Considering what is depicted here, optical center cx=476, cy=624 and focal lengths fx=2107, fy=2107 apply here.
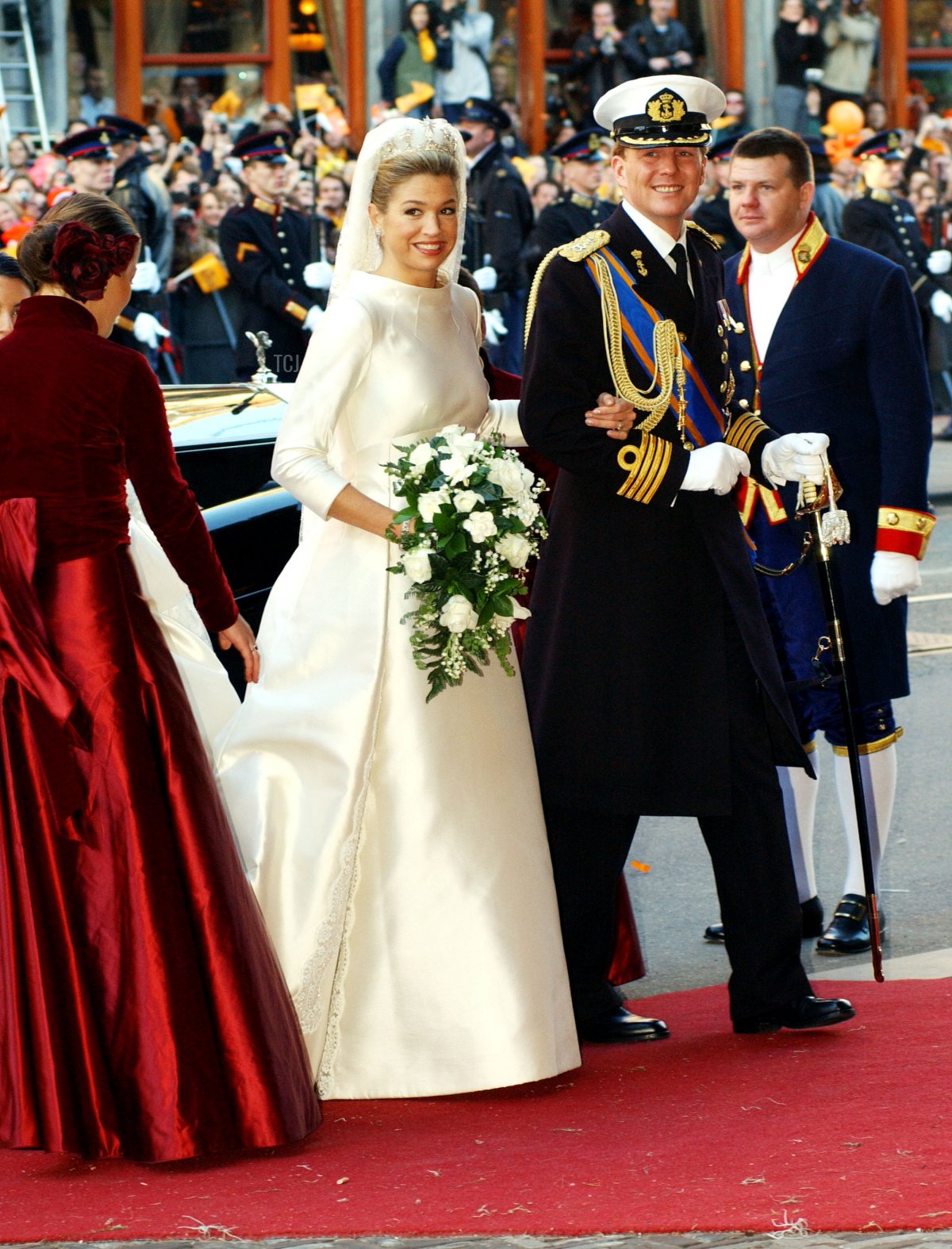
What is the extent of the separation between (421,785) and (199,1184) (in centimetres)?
92

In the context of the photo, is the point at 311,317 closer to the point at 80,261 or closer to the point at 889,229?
the point at 889,229

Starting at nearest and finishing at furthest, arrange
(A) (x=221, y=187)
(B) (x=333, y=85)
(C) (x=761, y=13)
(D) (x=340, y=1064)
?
(D) (x=340, y=1064) → (A) (x=221, y=187) → (B) (x=333, y=85) → (C) (x=761, y=13)

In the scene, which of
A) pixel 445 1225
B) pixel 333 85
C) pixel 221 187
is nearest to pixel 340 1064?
pixel 445 1225

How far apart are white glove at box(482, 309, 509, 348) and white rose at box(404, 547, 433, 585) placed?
10.8 m

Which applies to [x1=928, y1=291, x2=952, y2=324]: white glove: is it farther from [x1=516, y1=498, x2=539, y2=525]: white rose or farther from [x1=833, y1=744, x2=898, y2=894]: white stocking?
[x1=516, y1=498, x2=539, y2=525]: white rose

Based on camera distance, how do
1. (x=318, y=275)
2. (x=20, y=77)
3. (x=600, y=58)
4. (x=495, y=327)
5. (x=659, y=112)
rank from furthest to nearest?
(x=600, y=58)
(x=20, y=77)
(x=495, y=327)
(x=318, y=275)
(x=659, y=112)

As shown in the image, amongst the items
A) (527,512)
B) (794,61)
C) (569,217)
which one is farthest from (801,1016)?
(794,61)

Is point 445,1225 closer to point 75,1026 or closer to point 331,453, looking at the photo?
point 75,1026

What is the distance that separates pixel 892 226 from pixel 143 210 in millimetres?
5724

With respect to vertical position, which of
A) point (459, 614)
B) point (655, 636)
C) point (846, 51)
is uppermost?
point (846, 51)

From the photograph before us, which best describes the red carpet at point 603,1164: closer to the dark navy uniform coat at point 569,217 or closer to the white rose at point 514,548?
the white rose at point 514,548

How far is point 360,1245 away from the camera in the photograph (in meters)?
3.24

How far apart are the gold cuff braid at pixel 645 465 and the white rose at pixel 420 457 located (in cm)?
41

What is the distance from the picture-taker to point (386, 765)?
4.13 m
